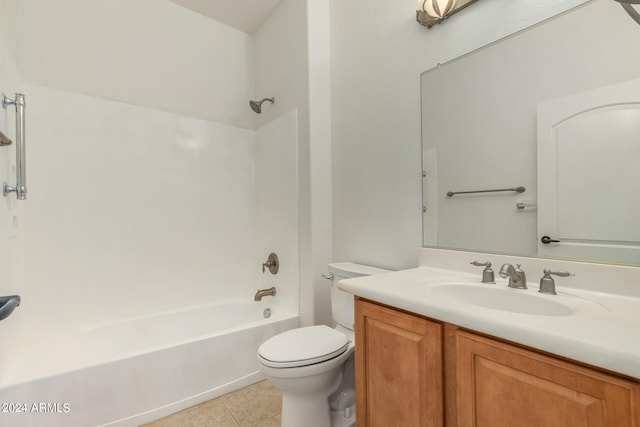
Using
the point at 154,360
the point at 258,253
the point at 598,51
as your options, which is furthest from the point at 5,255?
the point at 598,51

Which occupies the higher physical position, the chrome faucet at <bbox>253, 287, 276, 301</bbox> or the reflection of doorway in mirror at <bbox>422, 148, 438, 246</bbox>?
the reflection of doorway in mirror at <bbox>422, 148, 438, 246</bbox>

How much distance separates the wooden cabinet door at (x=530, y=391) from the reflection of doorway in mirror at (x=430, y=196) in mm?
714

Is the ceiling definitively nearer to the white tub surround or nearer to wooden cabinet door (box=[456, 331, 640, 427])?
the white tub surround

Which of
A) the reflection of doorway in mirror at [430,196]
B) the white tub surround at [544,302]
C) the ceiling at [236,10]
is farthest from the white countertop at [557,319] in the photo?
the ceiling at [236,10]

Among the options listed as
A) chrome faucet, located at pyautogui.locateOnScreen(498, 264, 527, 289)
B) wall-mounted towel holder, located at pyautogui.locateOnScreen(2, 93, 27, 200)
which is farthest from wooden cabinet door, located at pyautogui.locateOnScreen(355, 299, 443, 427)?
wall-mounted towel holder, located at pyautogui.locateOnScreen(2, 93, 27, 200)

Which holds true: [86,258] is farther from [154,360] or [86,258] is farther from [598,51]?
[598,51]

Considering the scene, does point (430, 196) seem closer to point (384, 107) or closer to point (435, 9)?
point (384, 107)

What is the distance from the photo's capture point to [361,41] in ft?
5.88

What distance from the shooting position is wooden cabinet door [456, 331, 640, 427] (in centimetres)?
52

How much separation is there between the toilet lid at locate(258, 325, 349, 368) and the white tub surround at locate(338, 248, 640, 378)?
0.40m

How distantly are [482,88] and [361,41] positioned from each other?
899 mm

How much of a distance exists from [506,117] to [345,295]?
45.5 inches

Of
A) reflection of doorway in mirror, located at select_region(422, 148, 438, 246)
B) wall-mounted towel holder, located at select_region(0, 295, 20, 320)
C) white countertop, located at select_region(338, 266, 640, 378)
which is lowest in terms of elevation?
wall-mounted towel holder, located at select_region(0, 295, 20, 320)

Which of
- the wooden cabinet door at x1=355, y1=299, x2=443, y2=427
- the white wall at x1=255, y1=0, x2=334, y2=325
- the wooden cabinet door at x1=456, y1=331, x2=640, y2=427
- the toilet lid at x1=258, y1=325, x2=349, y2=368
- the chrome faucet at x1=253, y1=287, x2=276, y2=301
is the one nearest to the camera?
the wooden cabinet door at x1=456, y1=331, x2=640, y2=427
